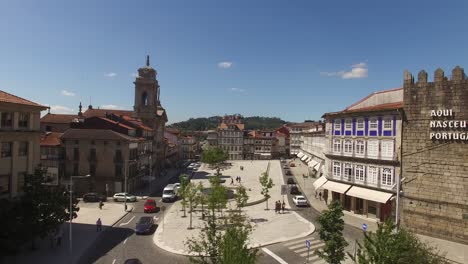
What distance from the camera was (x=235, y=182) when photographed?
65.2 m

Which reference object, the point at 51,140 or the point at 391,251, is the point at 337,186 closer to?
the point at 391,251

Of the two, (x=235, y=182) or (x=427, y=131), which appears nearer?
(x=427, y=131)

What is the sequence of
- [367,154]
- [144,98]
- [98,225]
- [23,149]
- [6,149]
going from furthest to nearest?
[144,98] < [367,154] < [98,225] < [23,149] < [6,149]

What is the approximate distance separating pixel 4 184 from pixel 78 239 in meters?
7.81

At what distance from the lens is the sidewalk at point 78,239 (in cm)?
2409

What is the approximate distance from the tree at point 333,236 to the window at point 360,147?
20.3 metres

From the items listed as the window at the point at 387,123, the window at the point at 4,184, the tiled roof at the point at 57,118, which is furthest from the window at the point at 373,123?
the tiled roof at the point at 57,118

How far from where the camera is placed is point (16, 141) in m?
27.5

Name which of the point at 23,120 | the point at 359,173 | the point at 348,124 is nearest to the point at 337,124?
the point at 348,124

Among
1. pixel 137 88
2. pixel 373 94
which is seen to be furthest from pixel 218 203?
pixel 137 88

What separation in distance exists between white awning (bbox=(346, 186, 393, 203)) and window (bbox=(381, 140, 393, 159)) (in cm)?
400

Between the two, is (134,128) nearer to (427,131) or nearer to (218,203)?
(218,203)

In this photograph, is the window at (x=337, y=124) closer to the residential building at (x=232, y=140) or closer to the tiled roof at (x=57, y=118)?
the tiled roof at (x=57, y=118)

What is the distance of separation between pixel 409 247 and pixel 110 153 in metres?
45.1
